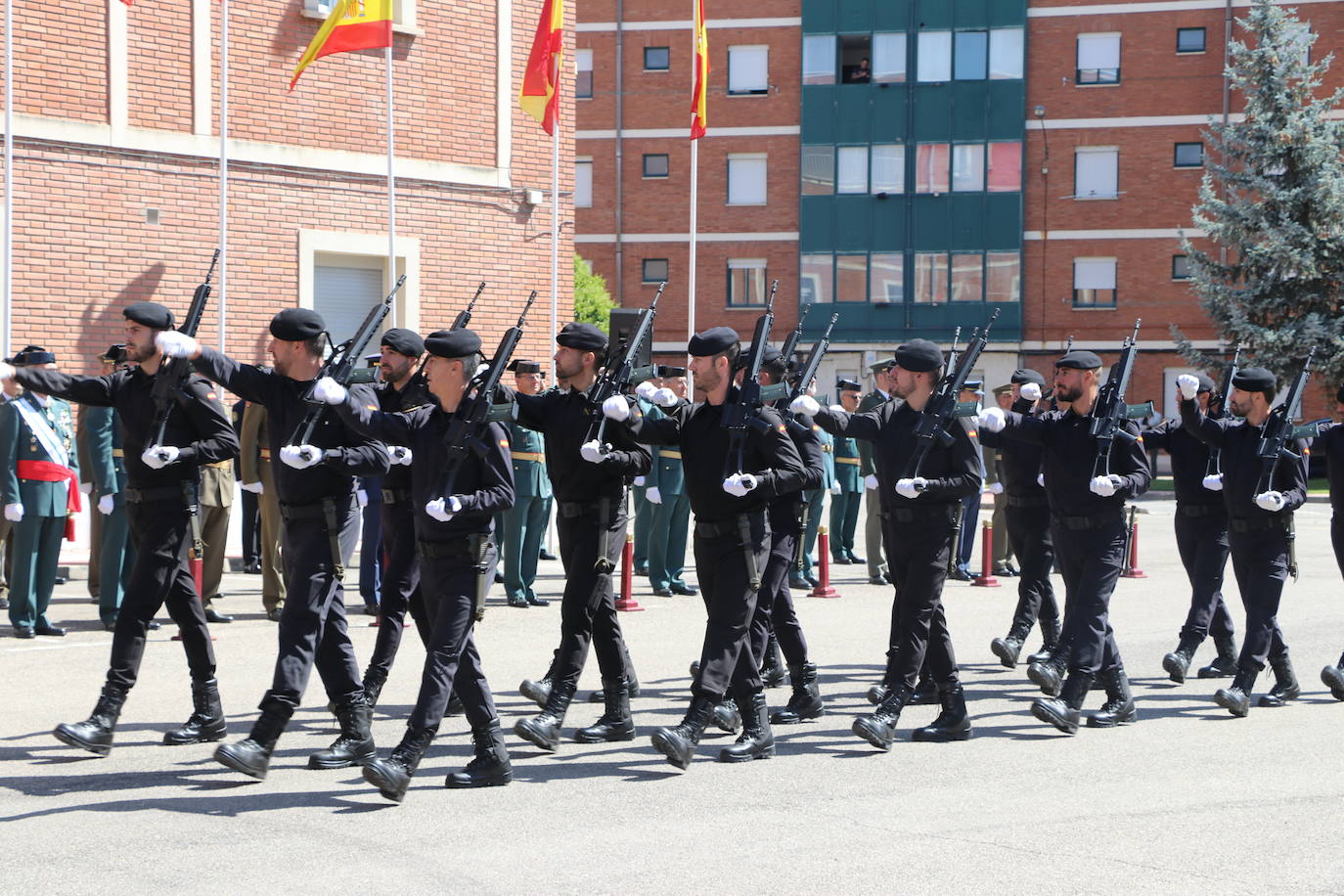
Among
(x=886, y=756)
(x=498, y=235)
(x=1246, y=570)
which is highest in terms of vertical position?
(x=498, y=235)

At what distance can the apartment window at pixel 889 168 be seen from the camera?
144 ft

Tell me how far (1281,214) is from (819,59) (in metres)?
14.2

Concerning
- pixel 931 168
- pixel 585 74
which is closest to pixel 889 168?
pixel 931 168

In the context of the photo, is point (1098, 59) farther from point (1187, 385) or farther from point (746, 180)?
point (1187, 385)

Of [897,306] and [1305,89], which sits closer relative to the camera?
[1305,89]

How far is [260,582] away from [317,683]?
Result: 5556mm

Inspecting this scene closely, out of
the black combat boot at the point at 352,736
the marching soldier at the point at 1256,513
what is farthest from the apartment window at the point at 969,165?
the black combat boot at the point at 352,736

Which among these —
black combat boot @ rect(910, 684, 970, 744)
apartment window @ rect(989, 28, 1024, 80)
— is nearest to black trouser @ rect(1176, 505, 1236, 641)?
black combat boot @ rect(910, 684, 970, 744)

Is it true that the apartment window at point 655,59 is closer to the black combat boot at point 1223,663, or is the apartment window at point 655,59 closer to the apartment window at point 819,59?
the apartment window at point 819,59

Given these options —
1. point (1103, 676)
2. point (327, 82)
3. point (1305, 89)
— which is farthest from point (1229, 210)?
point (1103, 676)

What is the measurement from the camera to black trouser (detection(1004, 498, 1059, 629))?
35.8 ft

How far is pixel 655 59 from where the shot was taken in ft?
152

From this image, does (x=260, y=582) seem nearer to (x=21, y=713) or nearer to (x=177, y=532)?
(x=21, y=713)

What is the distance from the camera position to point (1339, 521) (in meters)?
9.88
